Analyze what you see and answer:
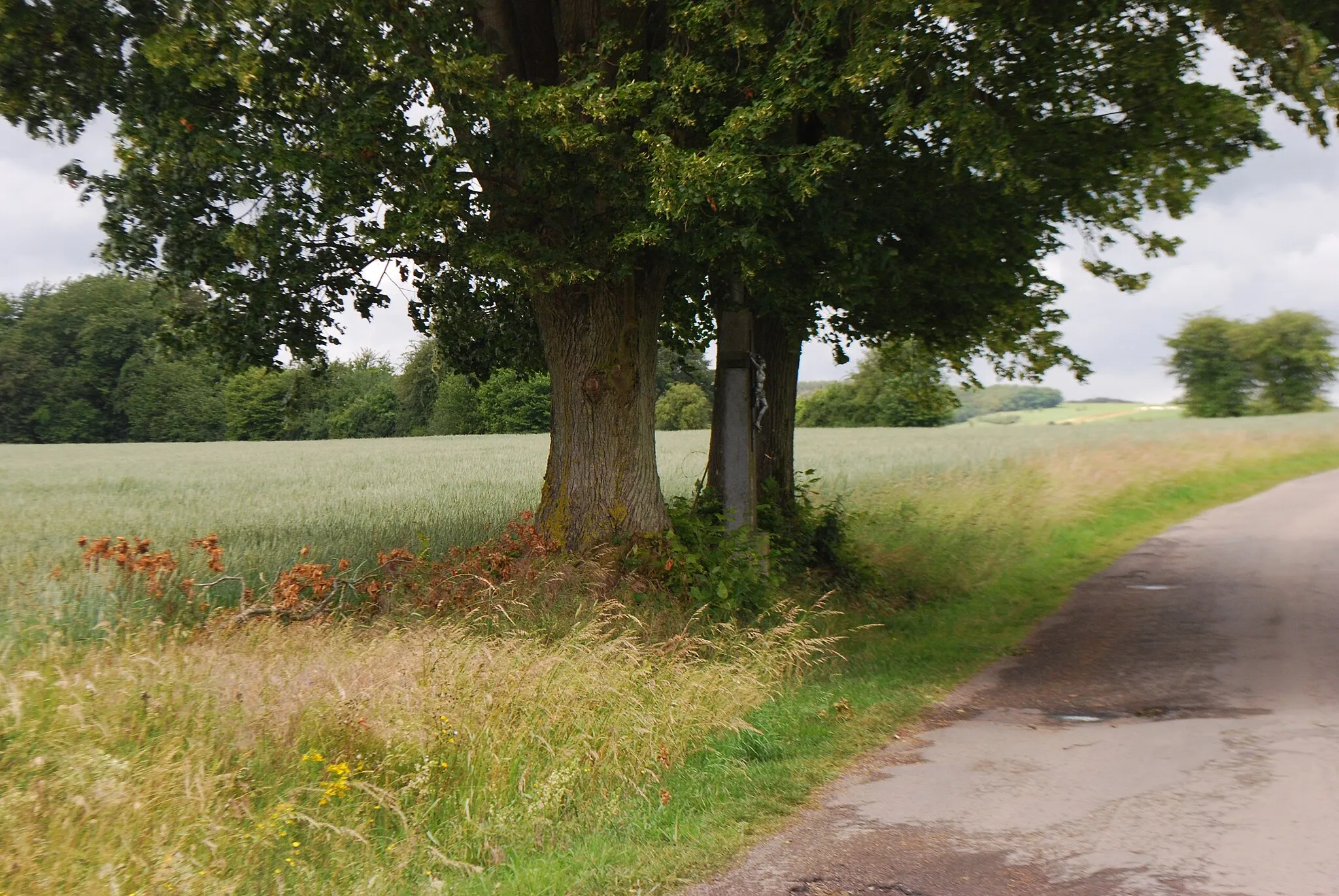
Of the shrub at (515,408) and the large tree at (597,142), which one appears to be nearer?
the large tree at (597,142)

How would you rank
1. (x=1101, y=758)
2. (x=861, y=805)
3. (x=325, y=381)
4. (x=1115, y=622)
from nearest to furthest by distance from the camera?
1. (x=861, y=805)
2. (x=1101, y=758)
3. (x=1115, y=622)
4. (x=325, y=381)

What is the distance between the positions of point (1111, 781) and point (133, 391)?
55.9 m

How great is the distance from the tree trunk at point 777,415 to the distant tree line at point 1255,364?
6788 centimetres

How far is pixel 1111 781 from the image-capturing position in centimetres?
612

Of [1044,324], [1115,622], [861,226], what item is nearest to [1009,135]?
[861,226]

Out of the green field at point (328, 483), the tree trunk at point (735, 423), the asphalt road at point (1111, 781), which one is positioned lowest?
the asphalt road at point (1111, 781)

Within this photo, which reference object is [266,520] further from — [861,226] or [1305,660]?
[1305,660]

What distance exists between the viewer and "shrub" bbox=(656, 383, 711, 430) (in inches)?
3078

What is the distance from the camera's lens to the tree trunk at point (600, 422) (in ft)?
35.8

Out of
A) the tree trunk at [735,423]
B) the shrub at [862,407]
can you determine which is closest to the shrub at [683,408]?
the shrub at [862,407]

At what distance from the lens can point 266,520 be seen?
1494cm

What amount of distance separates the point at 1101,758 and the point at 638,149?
634cm

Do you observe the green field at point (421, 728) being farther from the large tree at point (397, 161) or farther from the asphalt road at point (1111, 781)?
the large tree at point (397, 161)

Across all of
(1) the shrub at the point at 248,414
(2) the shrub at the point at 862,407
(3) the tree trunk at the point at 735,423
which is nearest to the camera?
(3) the tree trunk at the point at 735,423
